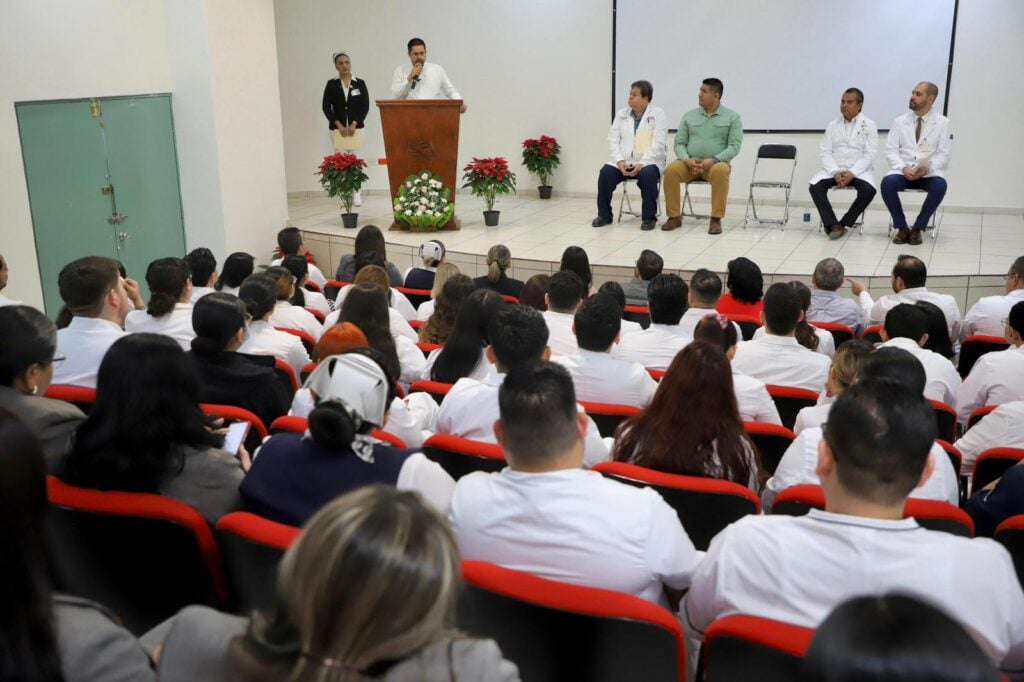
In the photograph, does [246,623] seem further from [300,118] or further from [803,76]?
[300,118]

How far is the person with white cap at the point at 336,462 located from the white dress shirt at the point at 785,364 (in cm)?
202

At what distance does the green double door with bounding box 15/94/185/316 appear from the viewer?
6223 mm

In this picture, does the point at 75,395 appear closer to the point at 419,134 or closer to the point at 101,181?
the point at 101,181

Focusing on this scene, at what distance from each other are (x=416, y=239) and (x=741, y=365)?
4695mm

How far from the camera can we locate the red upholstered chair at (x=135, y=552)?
6.33 feet

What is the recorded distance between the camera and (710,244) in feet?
25.2

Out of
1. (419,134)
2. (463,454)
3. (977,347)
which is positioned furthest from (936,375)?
(419,134)

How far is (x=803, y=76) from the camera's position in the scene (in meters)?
9.32

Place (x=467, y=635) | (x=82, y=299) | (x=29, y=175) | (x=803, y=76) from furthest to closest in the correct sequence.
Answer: (x=803, y=76), (x=29, y=175), (x=82, y=299), (x=467, y=635)

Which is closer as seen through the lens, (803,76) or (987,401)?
(987,401)

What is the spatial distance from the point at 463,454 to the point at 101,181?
17.7 feet

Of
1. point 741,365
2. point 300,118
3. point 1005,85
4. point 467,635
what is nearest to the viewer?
point 467,635

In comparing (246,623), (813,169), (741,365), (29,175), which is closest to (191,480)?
(246,623)

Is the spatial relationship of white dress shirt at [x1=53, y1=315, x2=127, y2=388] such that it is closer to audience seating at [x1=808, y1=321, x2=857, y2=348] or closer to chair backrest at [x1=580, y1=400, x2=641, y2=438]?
chair backrest at [x1=580, y1=400, x2=641, y2=438]
